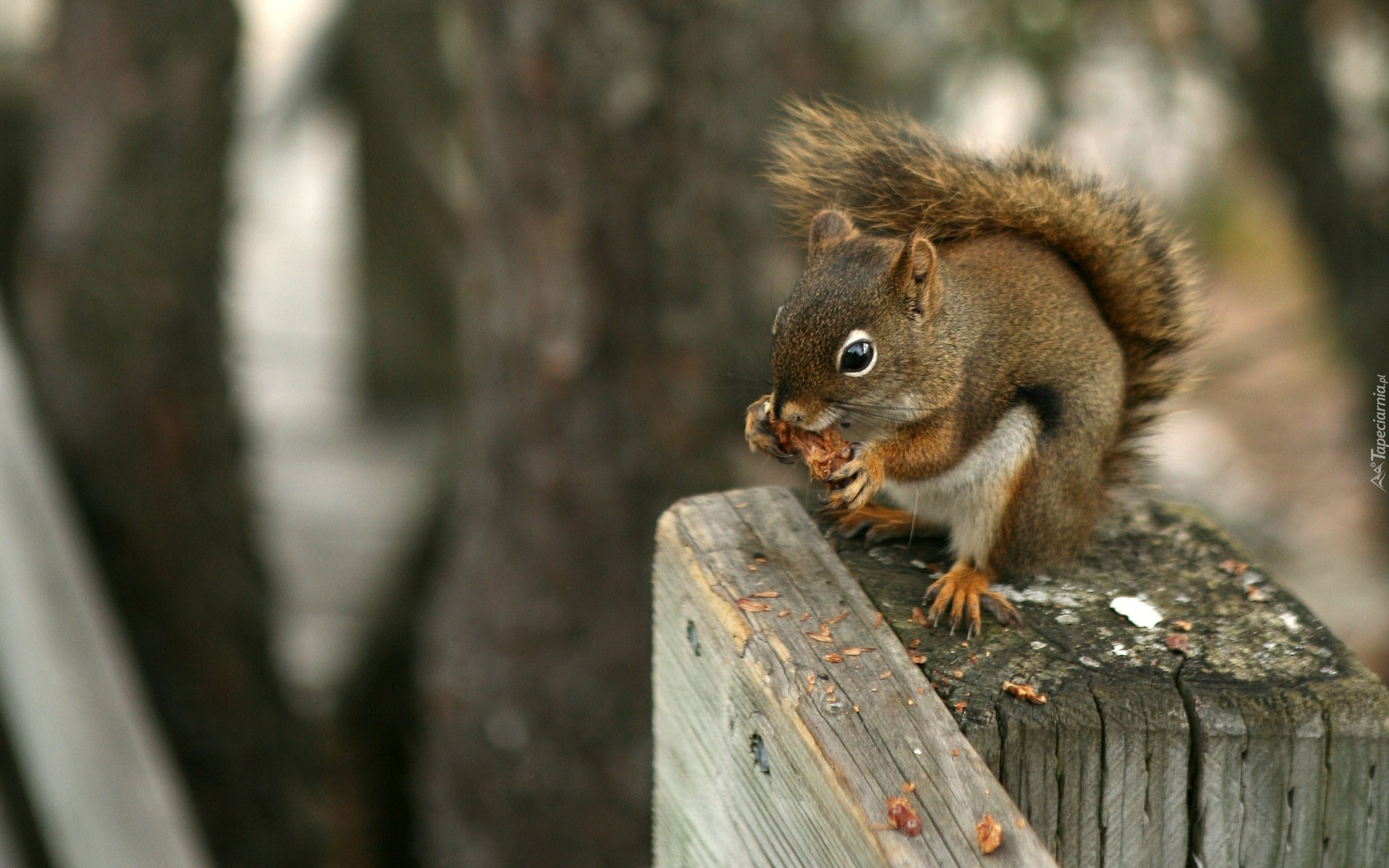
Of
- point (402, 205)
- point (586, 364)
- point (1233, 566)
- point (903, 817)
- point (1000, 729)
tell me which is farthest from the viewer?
point (402, 205)

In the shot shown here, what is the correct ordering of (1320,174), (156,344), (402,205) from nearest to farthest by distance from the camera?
(156,344)
(1320,174)
(402,205)

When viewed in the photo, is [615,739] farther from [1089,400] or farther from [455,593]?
[1089,400]

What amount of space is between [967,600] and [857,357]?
505 mm

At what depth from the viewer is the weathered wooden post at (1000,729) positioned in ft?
3.19

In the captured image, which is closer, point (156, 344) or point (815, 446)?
point (815, 446)

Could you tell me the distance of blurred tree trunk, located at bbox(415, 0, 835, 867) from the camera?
114 inches

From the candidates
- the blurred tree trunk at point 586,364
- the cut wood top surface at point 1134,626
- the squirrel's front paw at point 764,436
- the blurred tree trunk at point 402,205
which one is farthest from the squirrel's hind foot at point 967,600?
the blurred tree trunk at point 402,205

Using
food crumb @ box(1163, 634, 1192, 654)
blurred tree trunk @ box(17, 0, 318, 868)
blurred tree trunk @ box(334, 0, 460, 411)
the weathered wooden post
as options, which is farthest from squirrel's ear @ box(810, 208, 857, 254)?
blurred tree trunk @ box(334, 0, 460, 411)

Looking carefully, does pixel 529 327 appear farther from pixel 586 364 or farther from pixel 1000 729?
pixel 1000 729

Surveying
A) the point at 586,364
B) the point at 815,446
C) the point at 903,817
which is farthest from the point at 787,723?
the point at 586,364

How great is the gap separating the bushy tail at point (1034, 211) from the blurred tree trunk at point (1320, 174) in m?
2.17

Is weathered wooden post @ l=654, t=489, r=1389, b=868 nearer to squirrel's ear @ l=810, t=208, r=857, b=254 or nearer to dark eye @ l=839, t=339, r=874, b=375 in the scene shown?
dark eye @ l=839, t=339, r=874, b=375

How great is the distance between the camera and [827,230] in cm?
175

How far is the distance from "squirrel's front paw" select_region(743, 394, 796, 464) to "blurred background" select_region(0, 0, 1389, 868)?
600mm
